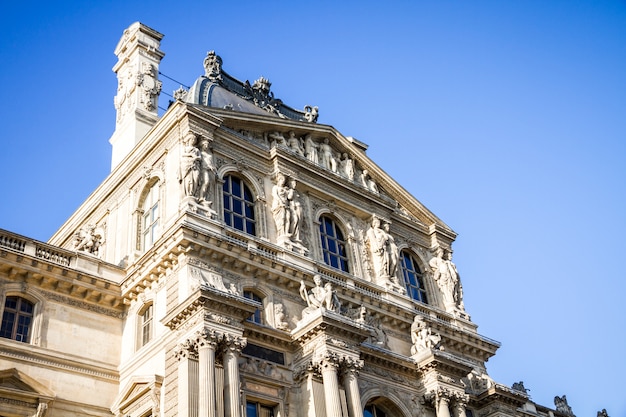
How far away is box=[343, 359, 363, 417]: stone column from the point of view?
82.6 ft

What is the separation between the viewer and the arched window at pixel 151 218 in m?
29.3

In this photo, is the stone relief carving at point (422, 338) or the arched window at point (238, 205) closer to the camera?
the arched window at point (238, 205)

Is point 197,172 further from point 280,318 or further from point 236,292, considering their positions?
point 280,318

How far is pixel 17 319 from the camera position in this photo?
25.5 meters

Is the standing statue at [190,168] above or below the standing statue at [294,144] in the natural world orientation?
below

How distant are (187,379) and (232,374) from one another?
1.39 metres

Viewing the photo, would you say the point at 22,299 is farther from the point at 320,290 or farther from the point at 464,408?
the point at 464,408

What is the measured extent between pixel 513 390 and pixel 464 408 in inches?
176

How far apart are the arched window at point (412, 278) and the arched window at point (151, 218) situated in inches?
452

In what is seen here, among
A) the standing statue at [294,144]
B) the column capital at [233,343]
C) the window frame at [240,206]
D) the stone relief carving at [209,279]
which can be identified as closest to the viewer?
the column capital at [233,343]

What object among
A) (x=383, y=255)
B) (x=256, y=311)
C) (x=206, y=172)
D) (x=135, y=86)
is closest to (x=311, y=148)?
(x=383, y=255)

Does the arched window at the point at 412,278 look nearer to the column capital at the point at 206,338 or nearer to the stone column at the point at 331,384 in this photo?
the stone column at the point at 331,384

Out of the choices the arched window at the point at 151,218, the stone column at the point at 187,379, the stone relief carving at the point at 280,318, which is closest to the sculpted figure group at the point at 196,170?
the arched window at the point at 151,218

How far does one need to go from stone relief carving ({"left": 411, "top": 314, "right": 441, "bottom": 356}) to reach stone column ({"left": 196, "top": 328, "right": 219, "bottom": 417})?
9829 millimetres
